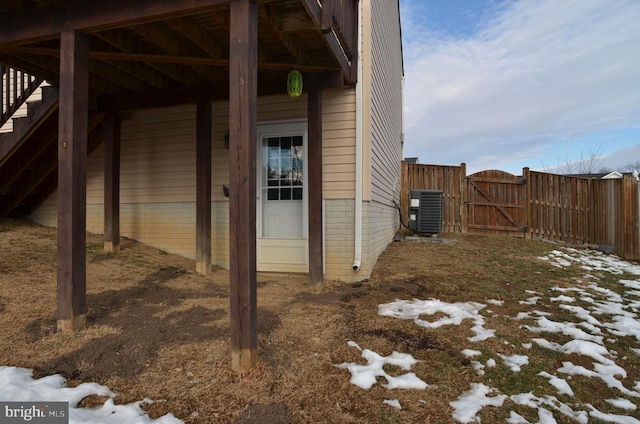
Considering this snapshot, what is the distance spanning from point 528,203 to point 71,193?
10.6m

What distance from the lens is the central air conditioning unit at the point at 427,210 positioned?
934cm

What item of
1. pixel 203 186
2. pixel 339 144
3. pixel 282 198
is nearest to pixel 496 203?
pixel 339 144

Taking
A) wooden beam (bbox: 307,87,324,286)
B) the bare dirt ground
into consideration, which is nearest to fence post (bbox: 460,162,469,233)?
the bare dirt ground

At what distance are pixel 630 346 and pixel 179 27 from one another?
5.08 metres

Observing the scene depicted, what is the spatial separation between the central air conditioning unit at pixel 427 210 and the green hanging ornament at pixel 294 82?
5390 mm

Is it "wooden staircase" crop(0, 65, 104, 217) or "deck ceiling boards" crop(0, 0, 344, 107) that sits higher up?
"deck ceiling boards" crop(0, 0, 344, 107)

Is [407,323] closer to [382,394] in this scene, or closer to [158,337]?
[382,394]

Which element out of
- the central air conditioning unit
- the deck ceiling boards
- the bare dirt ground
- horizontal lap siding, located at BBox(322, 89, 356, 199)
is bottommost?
the bare dirt ground

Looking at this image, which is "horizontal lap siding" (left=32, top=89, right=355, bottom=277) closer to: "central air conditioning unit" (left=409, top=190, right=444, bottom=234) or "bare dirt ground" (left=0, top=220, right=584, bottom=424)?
"bare dirt ground" (left=0, top=220, right=584, bottom=424)

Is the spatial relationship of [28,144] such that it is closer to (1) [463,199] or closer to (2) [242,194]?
(2) [242,194]

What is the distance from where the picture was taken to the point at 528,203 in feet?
33.9

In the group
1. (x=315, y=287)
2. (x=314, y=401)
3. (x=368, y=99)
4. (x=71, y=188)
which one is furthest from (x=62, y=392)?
(x=368, y=99)

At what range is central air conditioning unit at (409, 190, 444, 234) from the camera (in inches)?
368

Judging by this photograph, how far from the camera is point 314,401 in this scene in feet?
7.58
